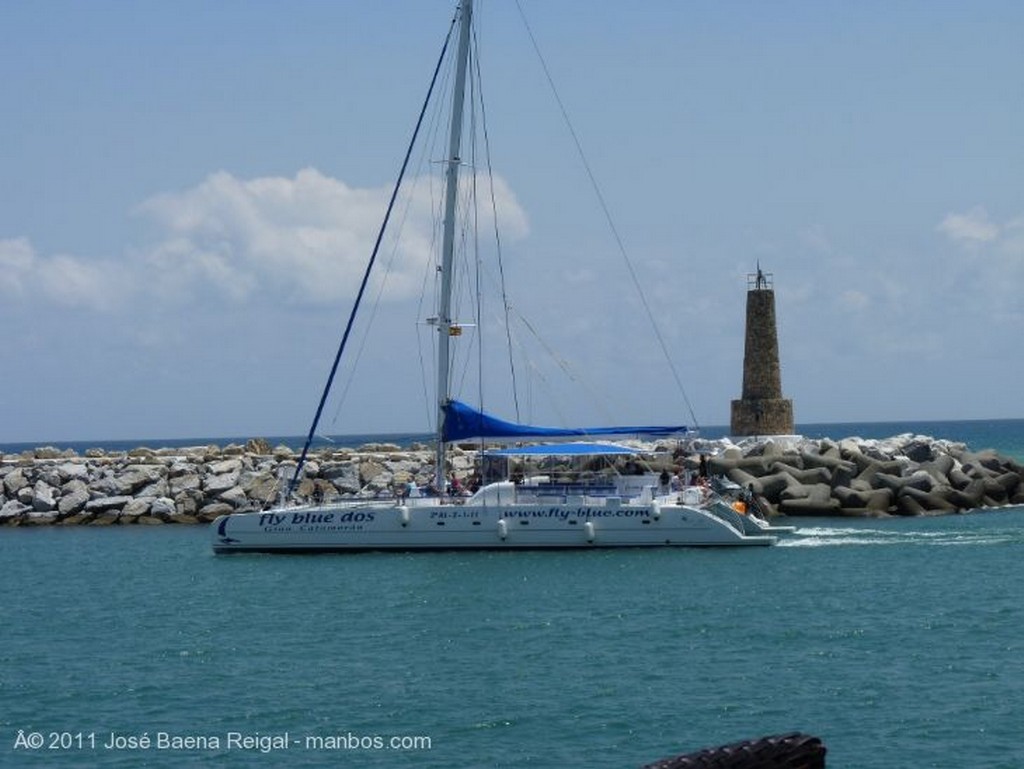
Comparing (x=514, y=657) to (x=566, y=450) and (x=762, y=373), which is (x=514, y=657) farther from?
(x=762, y=373)

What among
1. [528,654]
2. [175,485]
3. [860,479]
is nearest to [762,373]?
[860,479]

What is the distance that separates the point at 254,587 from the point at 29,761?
487 inches

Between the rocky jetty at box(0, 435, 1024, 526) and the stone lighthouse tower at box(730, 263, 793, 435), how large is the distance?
266 centimetres

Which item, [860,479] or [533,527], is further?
[860,479]

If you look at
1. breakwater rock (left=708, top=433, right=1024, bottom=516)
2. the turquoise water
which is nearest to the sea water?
the turquoise water

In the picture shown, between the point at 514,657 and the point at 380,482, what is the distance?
22.2m

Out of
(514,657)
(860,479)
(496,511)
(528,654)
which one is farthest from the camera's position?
(860,479)

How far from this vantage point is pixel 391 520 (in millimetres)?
31594

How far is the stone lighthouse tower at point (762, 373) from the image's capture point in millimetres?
49531

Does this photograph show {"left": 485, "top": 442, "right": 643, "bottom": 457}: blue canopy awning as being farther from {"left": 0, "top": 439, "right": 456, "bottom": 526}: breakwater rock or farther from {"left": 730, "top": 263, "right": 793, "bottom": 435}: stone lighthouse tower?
{"left": 730, "top": 263, "right": 793, "bottom": 435}: stone lighthouse tower

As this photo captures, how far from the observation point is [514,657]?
68.0 ft

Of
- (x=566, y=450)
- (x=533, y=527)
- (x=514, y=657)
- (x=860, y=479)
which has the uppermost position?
(x=566, y=450)

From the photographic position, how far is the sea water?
16.2 meters

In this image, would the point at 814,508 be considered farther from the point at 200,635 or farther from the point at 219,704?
the point at 219,704
